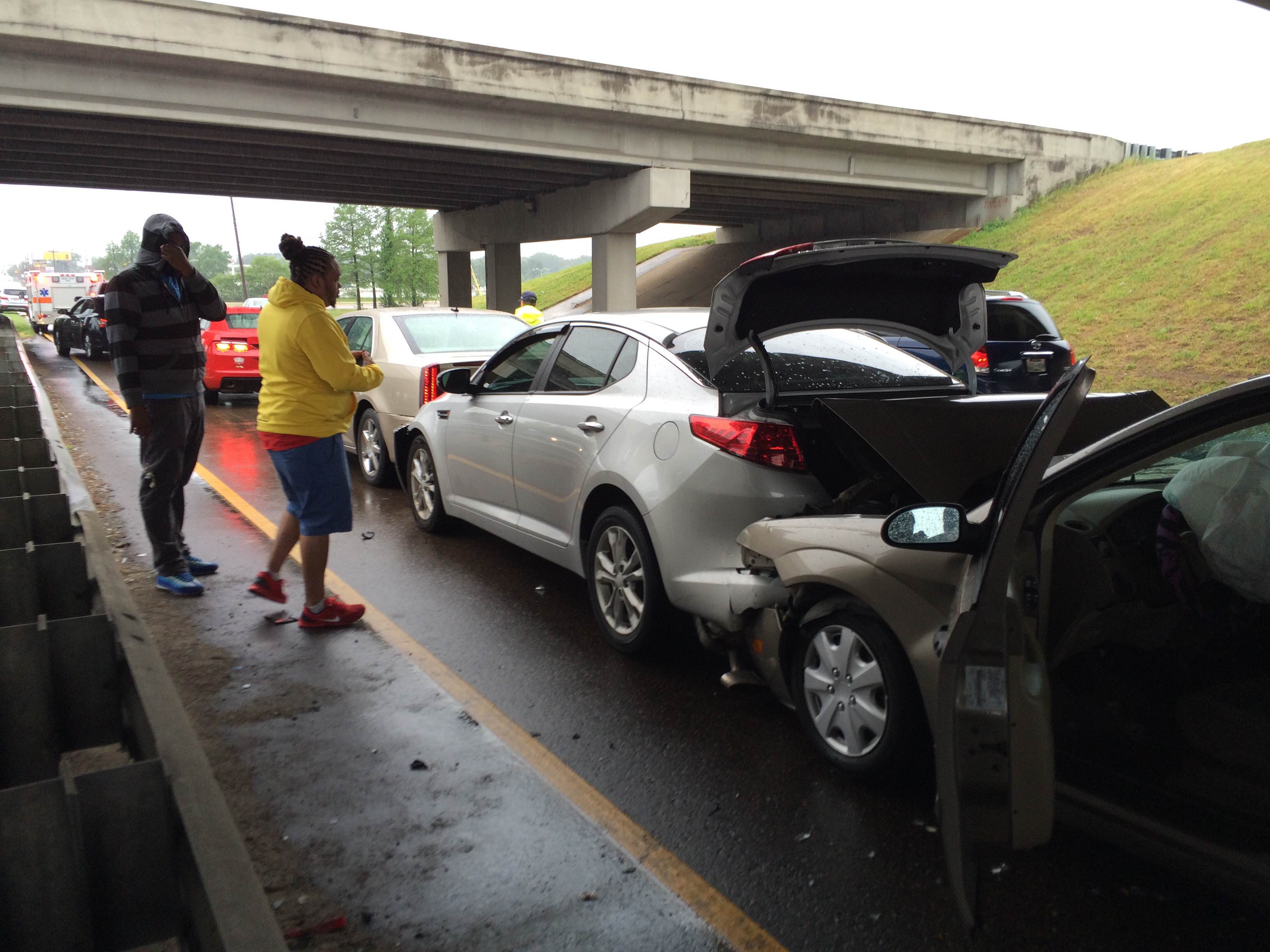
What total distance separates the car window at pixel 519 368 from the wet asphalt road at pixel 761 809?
48.4 inches

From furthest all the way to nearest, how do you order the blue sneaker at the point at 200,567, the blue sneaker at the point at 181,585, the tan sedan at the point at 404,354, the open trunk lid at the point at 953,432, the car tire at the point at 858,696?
1. the tan sedan at the point at 404,354
2. the blue sneaker at the point at 200,567
3. the blue sneaker at the point at 181,585
4. the open trunk lid at the point at 953,432
5. the car tire at the point at 858,696

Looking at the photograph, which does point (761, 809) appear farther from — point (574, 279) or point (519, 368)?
point (574, 279)

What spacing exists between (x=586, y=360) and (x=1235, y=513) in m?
3.28

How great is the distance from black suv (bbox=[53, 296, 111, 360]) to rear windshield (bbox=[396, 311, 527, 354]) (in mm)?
19439

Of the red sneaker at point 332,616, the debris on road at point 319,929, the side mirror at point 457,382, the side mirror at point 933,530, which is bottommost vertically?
the debris on road at point 319,929

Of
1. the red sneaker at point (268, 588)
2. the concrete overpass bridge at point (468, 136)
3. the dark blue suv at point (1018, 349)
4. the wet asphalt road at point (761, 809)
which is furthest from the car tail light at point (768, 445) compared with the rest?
the concrete overpass bridge at point (468, 136)

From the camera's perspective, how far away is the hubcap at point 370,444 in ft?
29.6

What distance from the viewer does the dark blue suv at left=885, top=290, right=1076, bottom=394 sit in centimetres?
1030

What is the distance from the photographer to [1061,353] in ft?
34.4

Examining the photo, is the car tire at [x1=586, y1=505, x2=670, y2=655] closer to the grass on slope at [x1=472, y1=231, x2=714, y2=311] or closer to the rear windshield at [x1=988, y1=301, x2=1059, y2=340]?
the rear windshield at [x1=988, y1=301, x2=1059, y2=340]

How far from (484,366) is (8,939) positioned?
4579 mm

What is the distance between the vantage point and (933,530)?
9.05 ft

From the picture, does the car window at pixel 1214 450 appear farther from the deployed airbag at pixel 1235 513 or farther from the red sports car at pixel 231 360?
the red sports car at pixel 231 360

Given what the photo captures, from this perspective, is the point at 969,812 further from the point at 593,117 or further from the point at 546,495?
the point at 593,117
